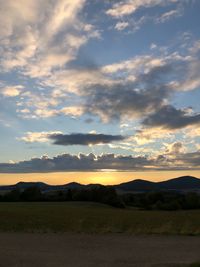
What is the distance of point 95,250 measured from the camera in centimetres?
1836

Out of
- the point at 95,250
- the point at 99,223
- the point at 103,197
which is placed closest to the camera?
the point at 95,250

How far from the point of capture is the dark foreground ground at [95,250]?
15.2 m

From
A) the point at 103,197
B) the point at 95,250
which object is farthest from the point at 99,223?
the point at 103,197

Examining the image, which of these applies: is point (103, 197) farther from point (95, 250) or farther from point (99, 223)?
point (95, 250)

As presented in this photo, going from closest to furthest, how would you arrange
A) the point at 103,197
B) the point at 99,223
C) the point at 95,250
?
the point at 95,250, the point at 99,223, the point at 103,197

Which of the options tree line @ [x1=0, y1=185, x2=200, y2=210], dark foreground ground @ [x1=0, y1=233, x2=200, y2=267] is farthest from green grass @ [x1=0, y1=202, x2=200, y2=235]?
tree line @ [x1=0, y1=185, x2=200, y2=210]

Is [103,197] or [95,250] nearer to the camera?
[95,250]

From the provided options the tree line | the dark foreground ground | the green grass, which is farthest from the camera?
the tree line

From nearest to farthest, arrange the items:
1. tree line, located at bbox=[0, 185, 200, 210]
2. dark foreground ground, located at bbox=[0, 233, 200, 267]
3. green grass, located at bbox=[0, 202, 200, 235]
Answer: dark foreground ground, located at bbox=[0, 233, 200, 267], green grass, located at bbox=[0, 202, 200, 235], tree line, located at bbox=[0, 185, 200, 210]

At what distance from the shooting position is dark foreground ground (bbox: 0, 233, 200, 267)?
49.9 feet

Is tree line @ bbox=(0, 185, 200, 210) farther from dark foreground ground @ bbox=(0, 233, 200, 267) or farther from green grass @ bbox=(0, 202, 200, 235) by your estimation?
dark foreground ground @ bbox=(0, 233, 200, 267)

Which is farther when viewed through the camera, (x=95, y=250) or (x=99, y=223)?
(x=99, y=223)

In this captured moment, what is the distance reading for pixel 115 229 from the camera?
27.6m

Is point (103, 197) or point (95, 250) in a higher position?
point (103, 197)
